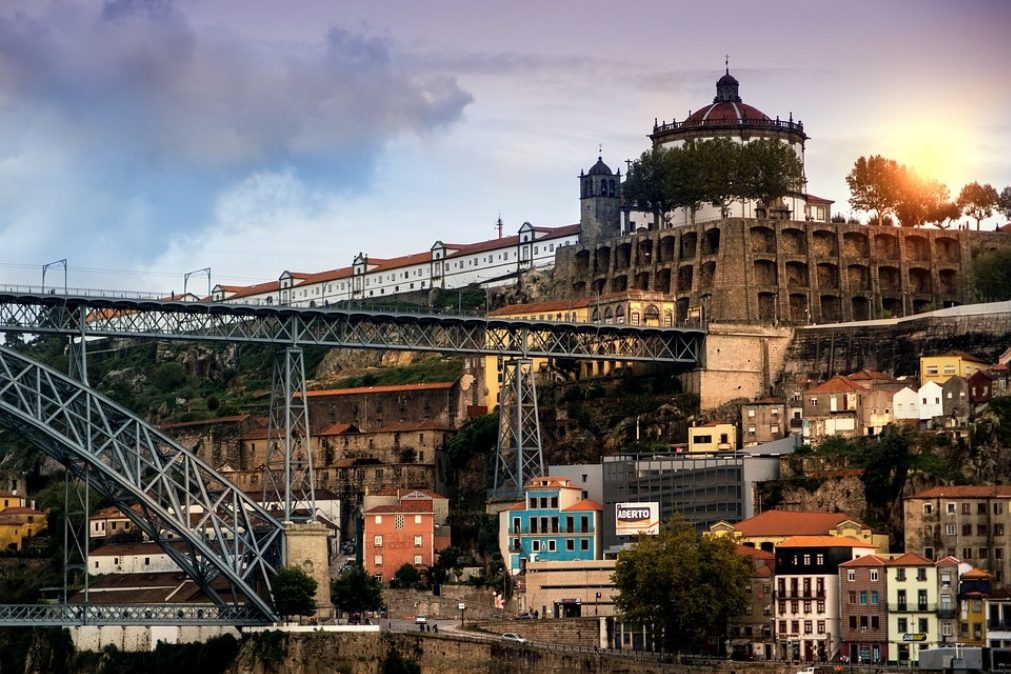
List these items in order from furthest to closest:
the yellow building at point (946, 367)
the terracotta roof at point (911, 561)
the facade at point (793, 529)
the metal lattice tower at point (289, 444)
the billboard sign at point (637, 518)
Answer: the yellow building at point (946, 367) → the billboard sign at point (637, 518) → the metal lattice tower at point (289, 444) → the facade at point (793, 529) → the terracotta roof at point (911, 561)

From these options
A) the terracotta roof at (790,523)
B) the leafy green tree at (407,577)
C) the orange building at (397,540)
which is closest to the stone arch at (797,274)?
the orange building at (397,540)

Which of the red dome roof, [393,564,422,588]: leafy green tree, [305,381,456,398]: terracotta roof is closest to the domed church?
the red dome roof

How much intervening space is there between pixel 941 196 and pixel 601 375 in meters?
24.8

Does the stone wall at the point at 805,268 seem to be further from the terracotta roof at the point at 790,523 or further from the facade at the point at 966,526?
the facade at the point at 966,526

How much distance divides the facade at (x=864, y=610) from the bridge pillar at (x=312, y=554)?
1988 centimetres

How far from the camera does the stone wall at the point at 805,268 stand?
388 ft

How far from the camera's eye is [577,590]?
9175cm

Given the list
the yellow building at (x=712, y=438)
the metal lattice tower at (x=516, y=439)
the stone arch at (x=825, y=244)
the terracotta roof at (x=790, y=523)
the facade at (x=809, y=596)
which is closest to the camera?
the facade at (x=809, y=596)

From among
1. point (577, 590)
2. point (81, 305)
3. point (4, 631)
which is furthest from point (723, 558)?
point (4, 631)

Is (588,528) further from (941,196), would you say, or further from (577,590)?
(941,196)

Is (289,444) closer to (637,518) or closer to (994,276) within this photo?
(637,518)

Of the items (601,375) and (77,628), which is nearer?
(77,628)

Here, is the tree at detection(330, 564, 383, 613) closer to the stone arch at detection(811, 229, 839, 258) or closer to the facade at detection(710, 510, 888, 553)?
the facade at detection(710, 510, 888, 553)

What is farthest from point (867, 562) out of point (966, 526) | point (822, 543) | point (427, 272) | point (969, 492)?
point (427, 272)
